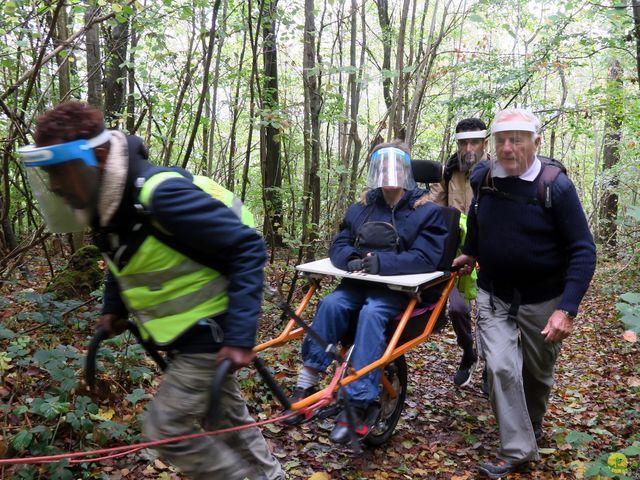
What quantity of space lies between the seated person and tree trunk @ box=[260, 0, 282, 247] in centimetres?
191

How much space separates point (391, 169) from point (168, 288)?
251 cm

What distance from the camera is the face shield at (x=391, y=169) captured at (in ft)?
14.1

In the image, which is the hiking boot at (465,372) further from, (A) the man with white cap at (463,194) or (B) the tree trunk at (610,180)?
(B) the tree trunk at (610,180)

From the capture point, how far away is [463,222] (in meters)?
4.68

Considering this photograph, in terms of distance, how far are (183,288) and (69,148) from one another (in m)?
0.72

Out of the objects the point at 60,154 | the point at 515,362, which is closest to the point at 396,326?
the point at 515,362

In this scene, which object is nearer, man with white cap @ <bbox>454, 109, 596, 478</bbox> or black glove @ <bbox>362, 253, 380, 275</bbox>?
man with white cap @ <bbox>454, 109, 596, 478</bbox>

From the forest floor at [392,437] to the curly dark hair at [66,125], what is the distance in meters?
1.86

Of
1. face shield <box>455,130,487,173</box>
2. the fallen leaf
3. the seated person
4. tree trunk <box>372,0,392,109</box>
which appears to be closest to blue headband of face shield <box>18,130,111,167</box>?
the seated person

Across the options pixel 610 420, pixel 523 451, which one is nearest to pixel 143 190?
pixel 523 451

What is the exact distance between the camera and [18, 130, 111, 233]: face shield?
207 cm

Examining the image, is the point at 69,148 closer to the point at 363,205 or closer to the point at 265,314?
the point at 363,205

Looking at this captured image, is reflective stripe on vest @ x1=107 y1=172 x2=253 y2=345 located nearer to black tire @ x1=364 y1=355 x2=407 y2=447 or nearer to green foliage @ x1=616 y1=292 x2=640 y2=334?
green foliage @ x1=616 y1=292 x2=640 y2=334

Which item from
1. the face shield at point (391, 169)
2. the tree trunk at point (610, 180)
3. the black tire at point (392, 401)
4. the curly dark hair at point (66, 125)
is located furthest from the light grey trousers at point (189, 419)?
the tree trunk at point (610, 180)
